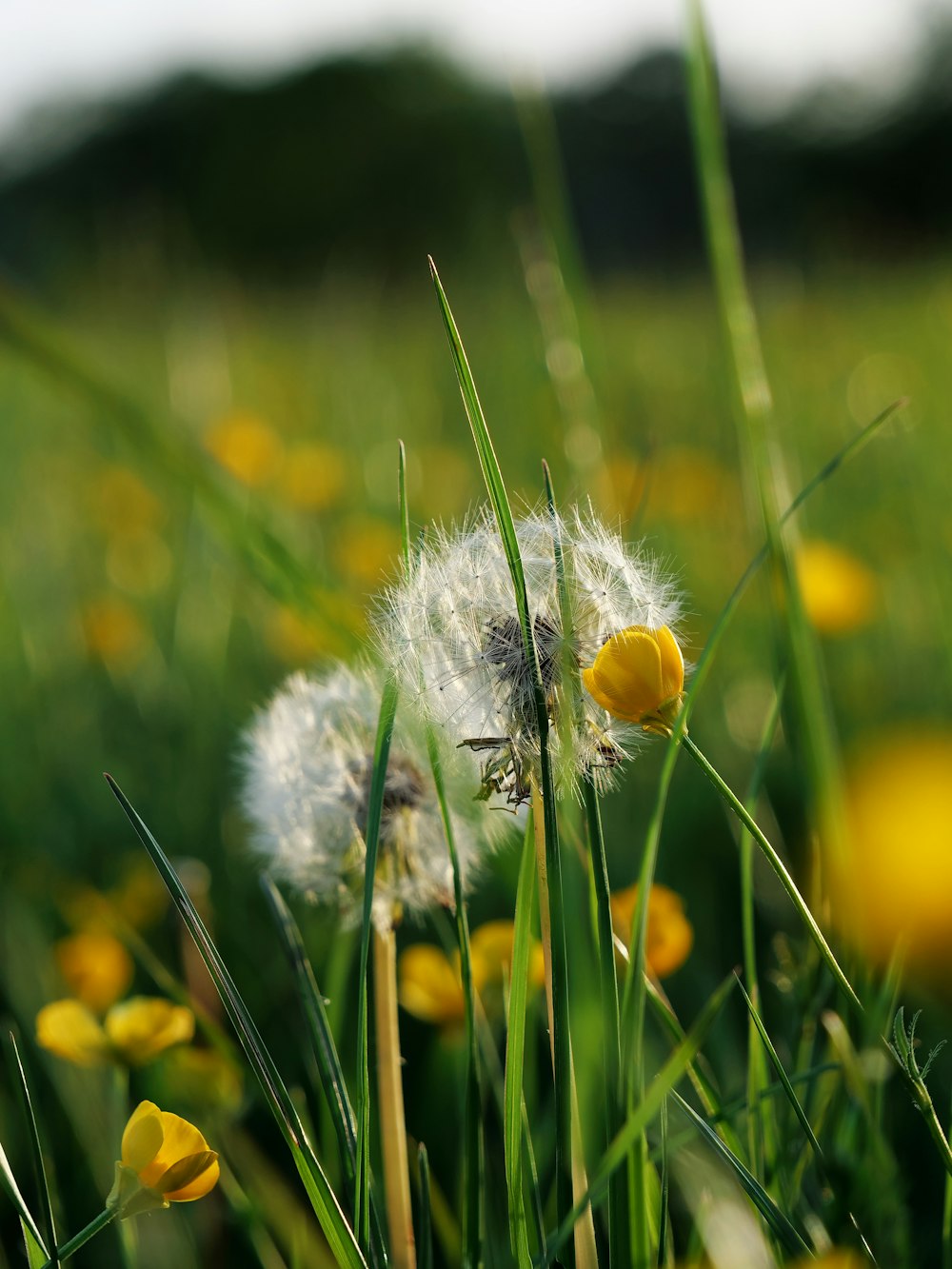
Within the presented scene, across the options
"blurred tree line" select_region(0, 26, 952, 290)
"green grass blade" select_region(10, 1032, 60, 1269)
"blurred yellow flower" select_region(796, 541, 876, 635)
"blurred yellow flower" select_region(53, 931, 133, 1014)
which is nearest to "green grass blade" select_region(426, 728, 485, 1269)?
"green grass blade" select_region(10, 1032, 60, 1269)

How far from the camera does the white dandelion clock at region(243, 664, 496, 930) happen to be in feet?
1.69

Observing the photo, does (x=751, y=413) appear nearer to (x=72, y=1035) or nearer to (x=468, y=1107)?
(x=468, y=1107)

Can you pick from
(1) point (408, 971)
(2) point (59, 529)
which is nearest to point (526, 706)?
(1) point (408, 971)

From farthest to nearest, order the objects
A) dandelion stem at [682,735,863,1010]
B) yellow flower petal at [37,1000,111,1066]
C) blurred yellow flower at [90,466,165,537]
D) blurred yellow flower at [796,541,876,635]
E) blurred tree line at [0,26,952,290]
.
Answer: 1. blurred tree line at [0,26,952,290]
2. blurred yellow flower at [90,466,165,537]
3. blurred yellow flower at [796,541,876,635]
4. yellow flower petal at [37,1000,111,1066]
5. dandelion stem at [682,735,863,1010]

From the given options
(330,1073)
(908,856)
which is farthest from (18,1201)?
(908,856)

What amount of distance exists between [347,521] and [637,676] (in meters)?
1.68

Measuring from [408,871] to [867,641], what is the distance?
3.49ft

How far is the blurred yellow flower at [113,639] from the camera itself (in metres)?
1.38

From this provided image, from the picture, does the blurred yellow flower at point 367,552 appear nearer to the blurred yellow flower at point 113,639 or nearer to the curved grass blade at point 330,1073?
the blurred yellow flower at point 113,639

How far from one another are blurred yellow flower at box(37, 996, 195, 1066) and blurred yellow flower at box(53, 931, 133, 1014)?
136 millimetres

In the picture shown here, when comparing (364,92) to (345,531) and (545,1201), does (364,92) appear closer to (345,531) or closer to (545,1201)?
(345,531)

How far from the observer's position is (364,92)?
1052 centimetres

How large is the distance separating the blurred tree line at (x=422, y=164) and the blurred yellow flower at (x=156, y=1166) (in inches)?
A: 256

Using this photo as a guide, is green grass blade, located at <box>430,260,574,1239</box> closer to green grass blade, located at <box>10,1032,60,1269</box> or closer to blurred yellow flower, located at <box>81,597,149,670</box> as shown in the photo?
green grass blade, located at <box>10,1032,60,1269</box>
